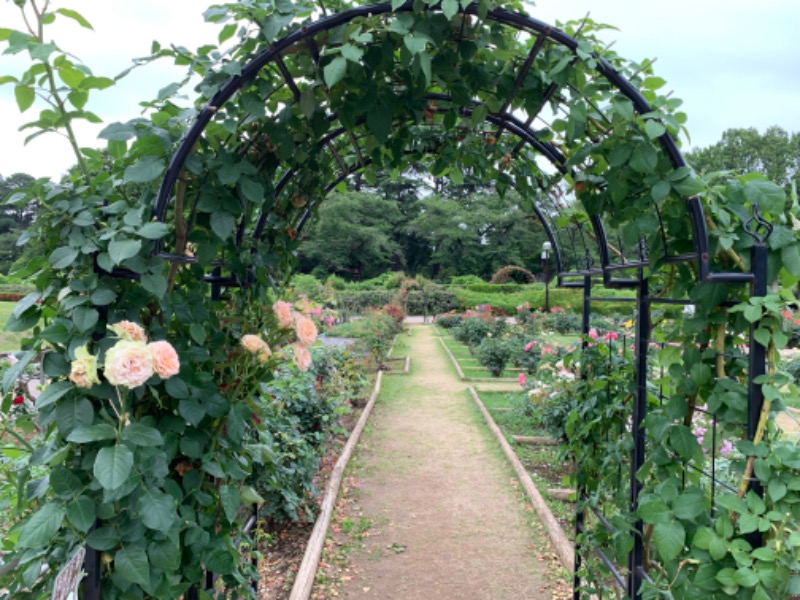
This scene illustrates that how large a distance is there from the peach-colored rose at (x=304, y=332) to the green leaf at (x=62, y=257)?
0.61 m

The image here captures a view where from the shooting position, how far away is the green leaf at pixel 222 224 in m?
1.29

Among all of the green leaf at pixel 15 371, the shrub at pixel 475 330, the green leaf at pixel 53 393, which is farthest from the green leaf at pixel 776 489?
the shrub at pixel 475 330

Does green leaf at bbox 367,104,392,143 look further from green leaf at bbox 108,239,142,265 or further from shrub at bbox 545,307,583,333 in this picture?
shrub at bbox 545,307,583,333

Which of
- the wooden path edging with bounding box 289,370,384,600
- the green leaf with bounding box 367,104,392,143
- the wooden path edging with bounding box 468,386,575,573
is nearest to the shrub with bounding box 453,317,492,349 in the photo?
the wooden path edging with bounding box 468,386,575,573

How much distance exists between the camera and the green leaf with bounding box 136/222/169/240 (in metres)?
1.12

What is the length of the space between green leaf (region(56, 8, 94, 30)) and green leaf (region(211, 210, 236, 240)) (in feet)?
1.58

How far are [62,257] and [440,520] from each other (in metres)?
3.17

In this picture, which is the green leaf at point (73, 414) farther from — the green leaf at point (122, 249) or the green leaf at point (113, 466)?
the green leaf at point (122, 249)

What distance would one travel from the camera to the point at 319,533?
3184 millimetres

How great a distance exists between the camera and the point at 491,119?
1.84 meters

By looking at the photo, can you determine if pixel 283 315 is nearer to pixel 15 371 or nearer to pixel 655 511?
pixel 15 371

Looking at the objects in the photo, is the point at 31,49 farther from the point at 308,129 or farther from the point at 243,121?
the point at 308,129

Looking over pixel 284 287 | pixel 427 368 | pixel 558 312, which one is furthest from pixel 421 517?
pixel 558 312

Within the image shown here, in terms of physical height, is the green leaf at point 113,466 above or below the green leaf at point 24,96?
below
